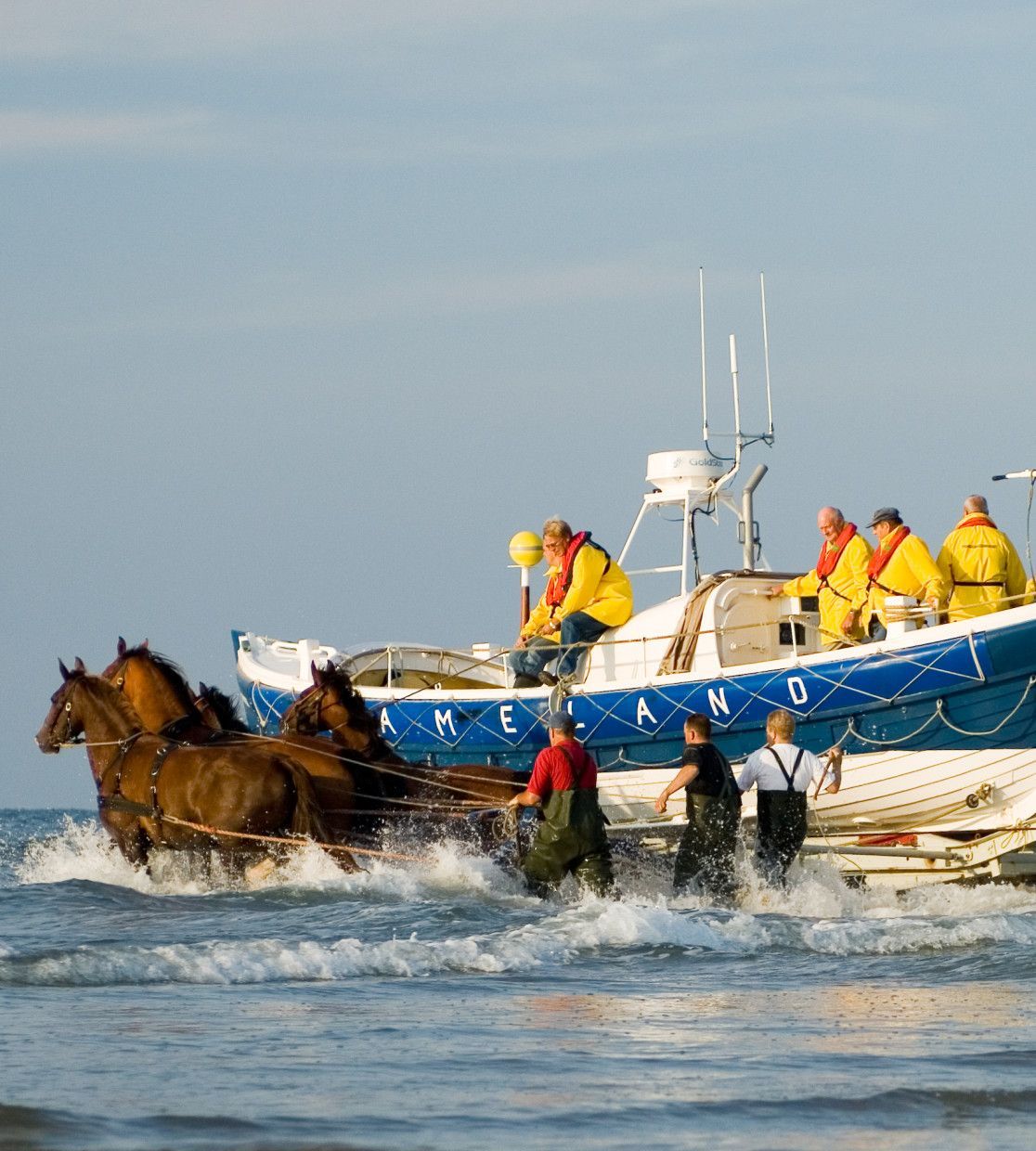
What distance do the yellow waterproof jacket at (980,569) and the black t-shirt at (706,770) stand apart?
4.64 metres

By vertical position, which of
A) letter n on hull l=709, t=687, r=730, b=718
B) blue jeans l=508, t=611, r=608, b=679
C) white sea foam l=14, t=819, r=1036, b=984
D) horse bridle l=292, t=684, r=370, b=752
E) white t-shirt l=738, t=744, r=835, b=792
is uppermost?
blue jeans l=508, t=611, r=608, b=679

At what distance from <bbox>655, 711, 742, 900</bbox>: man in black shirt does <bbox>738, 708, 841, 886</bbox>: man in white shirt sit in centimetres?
18

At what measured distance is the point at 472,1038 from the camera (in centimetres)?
875

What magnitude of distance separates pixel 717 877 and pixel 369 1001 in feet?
14.3

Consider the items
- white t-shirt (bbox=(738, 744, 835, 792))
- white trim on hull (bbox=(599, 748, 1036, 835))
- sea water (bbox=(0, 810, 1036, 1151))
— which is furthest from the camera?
white trim on hull (bbox=(599, 748, 1036, 835))

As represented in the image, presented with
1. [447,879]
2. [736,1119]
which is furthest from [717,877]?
[736,1119]

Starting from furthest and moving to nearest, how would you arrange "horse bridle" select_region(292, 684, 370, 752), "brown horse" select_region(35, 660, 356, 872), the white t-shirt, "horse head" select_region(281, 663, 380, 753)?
"horse bridle" select_region(292, 684, 370, 752), "horse head" select_region(281, 663, 380, 753), "brown horse" select_region(35, 660, 356, 872), the white t-shirt

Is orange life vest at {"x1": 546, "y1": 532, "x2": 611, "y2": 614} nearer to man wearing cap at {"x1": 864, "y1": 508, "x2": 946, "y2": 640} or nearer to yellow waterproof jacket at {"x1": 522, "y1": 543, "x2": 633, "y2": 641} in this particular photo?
yellow waterproof jacket at {"x1": 522, "y1": 543, "x2": 633, "y2": 641}

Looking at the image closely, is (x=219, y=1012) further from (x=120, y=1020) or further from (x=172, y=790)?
(x=172, y=790)

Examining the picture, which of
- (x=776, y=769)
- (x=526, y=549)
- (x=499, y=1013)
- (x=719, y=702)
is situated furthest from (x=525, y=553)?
(x=499, y=1013)

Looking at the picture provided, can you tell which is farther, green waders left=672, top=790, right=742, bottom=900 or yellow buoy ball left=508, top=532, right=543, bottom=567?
yellow buoy ball left=508, top=532, right=543, bottom=567

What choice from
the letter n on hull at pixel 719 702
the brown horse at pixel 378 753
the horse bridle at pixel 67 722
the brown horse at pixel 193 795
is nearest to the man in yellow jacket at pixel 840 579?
the letter n on hull at pixel 719 702

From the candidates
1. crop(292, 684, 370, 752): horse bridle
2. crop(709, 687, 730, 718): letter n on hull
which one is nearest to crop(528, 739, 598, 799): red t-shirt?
crop(292, 684, 370, 752): horse bridle

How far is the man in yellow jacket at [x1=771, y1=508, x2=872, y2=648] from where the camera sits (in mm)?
18031
